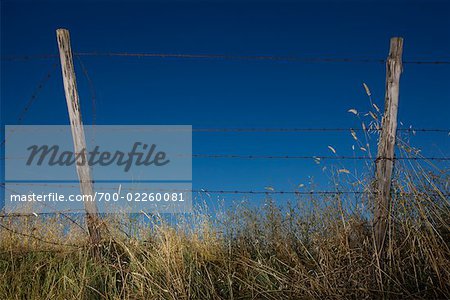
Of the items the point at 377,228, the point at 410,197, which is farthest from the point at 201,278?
the point at 410,197

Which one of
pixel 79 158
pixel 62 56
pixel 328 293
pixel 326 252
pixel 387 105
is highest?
pixel 62 56

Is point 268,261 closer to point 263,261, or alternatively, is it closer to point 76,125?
point 263,261

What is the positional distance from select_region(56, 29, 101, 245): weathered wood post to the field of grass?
0.52 ft

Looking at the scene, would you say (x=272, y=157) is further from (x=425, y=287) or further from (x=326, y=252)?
Answer: (x=425, y=287)

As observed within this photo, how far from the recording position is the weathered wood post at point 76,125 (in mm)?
5305

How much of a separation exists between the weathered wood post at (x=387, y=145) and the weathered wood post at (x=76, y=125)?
106 inches

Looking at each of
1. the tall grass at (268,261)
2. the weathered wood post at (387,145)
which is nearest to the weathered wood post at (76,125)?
the tall grass at (268,261)

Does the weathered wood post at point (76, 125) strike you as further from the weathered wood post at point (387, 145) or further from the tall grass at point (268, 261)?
the weathered wood post at point (387, 145)

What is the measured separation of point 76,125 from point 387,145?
119 inches

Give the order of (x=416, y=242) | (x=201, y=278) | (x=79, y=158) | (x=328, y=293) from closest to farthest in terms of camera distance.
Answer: (x=328, y=293), (x=416, y=242), (x=201, y=278), (x=79, y=158)

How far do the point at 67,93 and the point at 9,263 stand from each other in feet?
6.28

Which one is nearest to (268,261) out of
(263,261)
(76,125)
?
(263,261)

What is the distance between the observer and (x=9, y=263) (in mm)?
5656

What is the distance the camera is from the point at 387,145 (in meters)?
4.89
